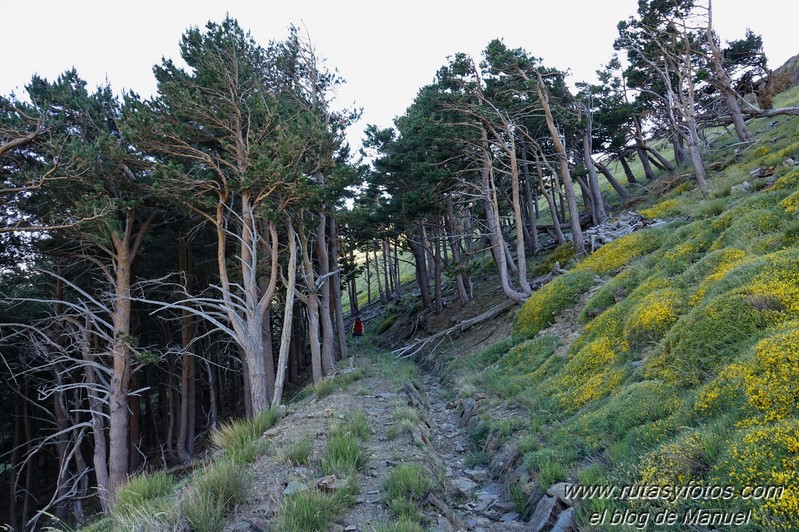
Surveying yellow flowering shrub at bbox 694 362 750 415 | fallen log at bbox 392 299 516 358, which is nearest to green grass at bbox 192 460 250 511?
yellow flowering shrub at bbox 694 362 750 415

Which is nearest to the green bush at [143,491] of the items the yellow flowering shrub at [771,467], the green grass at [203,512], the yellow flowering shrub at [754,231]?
the green grass at [203,512]

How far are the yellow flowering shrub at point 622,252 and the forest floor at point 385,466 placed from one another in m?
6.89

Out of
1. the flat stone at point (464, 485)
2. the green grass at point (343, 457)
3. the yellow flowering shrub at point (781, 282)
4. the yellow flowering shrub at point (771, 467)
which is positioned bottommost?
the flat stone at point (464, 485)

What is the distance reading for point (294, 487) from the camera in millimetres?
5117

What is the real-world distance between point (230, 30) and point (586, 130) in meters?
18.6

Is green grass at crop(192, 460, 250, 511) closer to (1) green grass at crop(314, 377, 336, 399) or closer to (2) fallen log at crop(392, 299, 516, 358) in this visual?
(1) green grass at crop(314, 377, 336, 399)

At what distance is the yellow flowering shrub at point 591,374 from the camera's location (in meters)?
6.82

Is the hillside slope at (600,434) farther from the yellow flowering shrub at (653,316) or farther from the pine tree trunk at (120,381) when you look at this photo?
the pine tree trunk at (120,381)

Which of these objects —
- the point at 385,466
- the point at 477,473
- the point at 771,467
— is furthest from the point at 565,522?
the point at 385,466

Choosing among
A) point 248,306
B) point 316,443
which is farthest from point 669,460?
point 248,306

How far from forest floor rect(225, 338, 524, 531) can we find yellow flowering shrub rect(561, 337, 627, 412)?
6.81 feet

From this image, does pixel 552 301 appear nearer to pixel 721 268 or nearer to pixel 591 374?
pixel 591 374

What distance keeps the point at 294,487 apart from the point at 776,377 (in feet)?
17.6

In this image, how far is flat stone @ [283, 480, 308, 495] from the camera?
4.95 m
